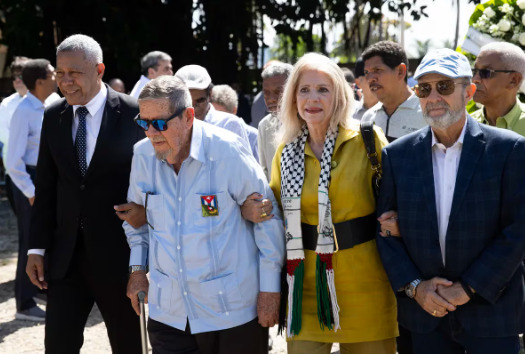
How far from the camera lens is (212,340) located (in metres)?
3.71

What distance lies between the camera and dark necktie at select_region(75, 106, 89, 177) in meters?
4.32

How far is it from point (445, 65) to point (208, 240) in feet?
4.60

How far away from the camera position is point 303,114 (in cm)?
378

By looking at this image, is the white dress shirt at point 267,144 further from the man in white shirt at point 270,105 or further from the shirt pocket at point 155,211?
the shirt pocket at point 155,211

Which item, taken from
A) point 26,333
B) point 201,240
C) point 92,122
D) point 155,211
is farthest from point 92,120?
point 26,333

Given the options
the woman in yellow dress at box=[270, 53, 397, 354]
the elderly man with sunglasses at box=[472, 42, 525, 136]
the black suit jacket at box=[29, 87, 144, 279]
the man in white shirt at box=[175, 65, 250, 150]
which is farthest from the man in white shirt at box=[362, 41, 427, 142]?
the black suit jacket at box=[29, 87, 144, 279]

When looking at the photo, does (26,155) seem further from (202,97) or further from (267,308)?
(267,308)

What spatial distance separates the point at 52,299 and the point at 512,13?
12.3 ft

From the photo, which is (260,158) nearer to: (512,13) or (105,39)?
(512,13)

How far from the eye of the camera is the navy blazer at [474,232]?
324 cm

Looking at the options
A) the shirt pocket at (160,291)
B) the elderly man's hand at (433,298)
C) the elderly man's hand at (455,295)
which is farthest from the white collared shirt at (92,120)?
the elderly man's hand at (455,295)

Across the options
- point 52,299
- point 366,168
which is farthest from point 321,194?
point 52,299

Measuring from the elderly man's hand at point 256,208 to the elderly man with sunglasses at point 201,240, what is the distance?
34 mm

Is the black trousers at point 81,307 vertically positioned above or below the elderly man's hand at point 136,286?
below
